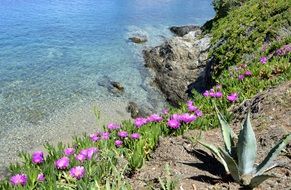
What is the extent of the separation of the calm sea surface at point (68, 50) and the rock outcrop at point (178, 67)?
103 centimetres

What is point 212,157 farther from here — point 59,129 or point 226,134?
point 59,129

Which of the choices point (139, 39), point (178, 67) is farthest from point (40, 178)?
point (139, 39)

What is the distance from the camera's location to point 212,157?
5.14 meters

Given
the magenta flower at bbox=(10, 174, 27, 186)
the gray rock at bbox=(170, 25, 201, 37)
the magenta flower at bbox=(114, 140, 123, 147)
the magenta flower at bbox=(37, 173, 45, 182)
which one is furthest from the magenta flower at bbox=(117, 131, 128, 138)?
the gray rock at bbox=(170, 25, 201, 37)

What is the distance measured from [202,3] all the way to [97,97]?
4058 cm

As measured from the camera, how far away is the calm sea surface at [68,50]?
18.5 m

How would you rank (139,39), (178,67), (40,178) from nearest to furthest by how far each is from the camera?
(40,178) → (178,67) → (139,39)

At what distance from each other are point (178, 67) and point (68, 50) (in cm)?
889

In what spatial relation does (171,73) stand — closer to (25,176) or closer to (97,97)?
(97,97)

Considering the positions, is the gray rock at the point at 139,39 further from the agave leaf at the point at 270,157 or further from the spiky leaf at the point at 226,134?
the agave leaf at the point at 270,157

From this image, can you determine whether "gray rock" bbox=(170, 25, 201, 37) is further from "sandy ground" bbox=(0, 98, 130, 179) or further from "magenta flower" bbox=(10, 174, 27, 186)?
"magenta flower" bbox=(10, 174, 27, 186)

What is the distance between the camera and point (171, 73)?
22359mm

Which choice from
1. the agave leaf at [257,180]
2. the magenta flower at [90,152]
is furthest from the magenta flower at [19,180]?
the agave leaf at [257,180]

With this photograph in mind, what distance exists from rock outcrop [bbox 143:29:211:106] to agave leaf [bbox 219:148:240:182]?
13368 mm
